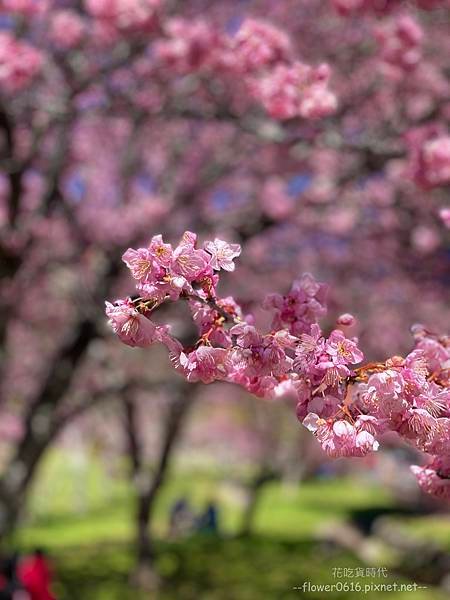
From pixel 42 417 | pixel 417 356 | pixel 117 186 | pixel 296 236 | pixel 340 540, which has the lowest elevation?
pixel 340 540

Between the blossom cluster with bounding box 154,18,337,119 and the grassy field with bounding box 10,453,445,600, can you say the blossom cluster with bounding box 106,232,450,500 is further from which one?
the grassy field with bounding box 10,453,445,600

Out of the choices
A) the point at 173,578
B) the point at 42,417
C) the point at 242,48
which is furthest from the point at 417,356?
the point at 173,578

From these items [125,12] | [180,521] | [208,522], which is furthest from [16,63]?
[180,521]

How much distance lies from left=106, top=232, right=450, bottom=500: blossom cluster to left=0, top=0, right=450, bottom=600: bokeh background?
0.48 m

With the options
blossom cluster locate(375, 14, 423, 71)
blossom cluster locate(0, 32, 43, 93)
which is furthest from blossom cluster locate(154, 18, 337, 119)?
blossom cluster locate(0, 32, 43, 93)

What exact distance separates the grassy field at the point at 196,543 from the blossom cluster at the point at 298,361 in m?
3.97

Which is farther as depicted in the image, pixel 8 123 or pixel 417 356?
pixel 8 123

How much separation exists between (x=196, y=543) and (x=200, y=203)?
9610 millimetres

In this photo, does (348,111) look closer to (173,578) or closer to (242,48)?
(242,48)

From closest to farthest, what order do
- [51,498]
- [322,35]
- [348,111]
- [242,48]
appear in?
[242,48] → [348,111] → [322,35] → [51,498]

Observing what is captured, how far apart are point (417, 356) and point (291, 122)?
334 centimetres

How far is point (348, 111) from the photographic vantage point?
650 centimetres

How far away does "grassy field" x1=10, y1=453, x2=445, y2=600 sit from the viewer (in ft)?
39.5

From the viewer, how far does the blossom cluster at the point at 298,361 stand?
72.1 inches
